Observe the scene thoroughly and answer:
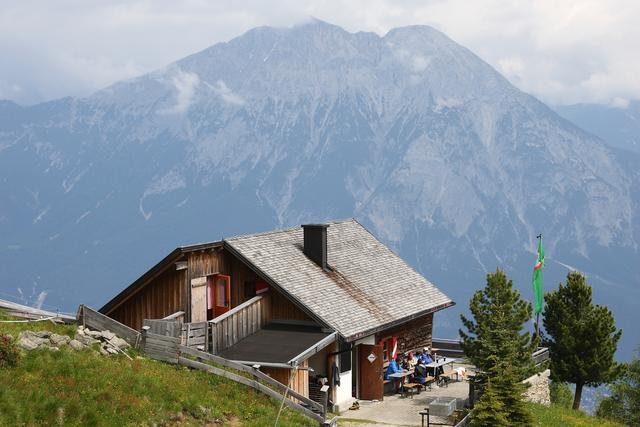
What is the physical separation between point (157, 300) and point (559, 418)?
16.4m

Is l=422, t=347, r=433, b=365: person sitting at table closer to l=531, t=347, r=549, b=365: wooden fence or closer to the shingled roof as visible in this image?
the shingled roof

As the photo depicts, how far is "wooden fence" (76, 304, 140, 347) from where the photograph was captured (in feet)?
89.6

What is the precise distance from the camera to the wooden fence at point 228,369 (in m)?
25.8

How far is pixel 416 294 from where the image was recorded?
40.3 m

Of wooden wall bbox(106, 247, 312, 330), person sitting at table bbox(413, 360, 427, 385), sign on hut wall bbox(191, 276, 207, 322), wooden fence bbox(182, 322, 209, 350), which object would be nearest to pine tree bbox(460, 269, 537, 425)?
person sitting at table bbox(413, 360, 427, 385)

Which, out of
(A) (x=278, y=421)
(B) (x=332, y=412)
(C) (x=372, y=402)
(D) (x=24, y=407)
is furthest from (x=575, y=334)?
(D) (x=24, y=407)

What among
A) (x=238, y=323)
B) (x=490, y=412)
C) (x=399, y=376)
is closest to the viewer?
(x=490, y=412)

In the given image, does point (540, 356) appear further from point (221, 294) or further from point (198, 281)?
point (198, 281)

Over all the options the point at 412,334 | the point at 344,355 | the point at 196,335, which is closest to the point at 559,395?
the point at 412,334

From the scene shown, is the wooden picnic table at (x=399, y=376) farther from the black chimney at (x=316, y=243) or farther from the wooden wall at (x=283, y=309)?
the black chimney at (x=316, y=243)

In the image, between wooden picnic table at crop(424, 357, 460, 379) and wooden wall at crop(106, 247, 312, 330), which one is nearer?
wooden wall at crop(106, 247, 312, 330)

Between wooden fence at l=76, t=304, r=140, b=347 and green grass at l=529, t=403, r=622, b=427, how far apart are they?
1442 centimetres

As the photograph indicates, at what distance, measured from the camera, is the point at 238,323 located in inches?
1280

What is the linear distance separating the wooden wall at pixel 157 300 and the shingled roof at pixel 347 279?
2.51 metres
